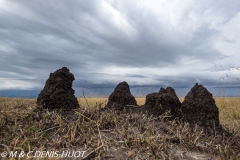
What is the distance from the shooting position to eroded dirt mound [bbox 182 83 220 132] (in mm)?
5191

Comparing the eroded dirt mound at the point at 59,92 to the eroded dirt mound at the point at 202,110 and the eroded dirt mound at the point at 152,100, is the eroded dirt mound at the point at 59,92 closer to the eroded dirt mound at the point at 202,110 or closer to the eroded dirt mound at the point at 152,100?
the eroded dirt mound at the point at 152,100

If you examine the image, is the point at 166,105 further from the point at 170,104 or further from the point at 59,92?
the point at 59,92

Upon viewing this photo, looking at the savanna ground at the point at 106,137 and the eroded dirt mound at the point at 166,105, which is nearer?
the savanna ground at the point at 106,137

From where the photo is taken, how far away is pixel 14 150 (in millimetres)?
3598

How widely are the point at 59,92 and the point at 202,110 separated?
305cm

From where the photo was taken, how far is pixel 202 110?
17.5 ft

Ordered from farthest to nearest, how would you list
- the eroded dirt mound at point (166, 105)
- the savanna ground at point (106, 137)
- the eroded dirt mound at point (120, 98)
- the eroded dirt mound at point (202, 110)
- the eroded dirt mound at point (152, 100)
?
the eroded dirt mound at point (120, 98) → the eroded dirt mound at point (152, 100) → the eroded dirt mound at point (166, 105) → the eroded dirt mound at point (202, 110) → the savanna ground at point (106, 137)

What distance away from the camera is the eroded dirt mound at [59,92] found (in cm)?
548

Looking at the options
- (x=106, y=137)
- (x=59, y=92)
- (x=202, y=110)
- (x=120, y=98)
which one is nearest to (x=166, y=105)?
(x=202, y=110)

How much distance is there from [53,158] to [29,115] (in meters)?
1.75

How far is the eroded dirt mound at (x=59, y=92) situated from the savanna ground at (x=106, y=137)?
0.30m

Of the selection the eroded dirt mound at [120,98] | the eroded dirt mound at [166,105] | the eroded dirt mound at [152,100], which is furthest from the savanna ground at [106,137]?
the eroded dirt mound at [120,98]

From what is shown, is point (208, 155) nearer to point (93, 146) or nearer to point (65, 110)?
point (93, 146)

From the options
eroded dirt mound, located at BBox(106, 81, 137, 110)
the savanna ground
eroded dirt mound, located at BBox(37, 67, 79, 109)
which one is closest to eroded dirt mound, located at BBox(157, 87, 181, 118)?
the savanna ground
